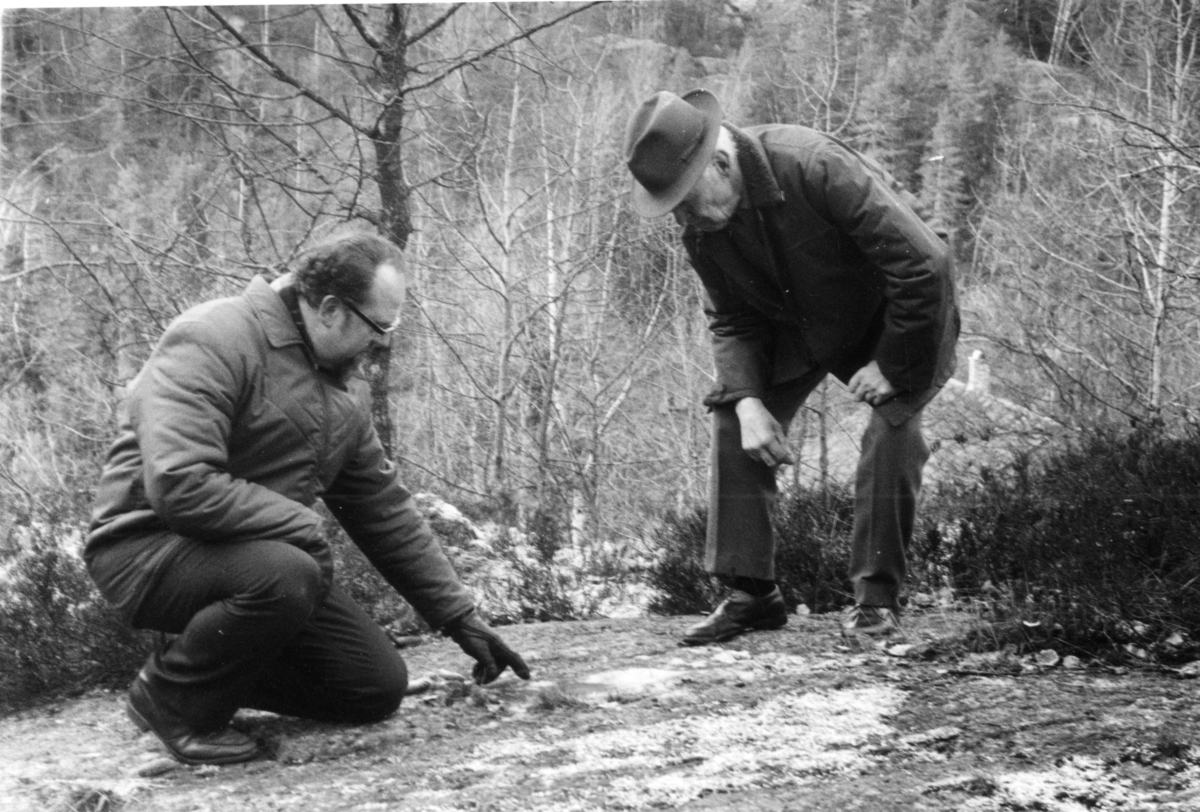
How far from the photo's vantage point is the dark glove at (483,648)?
3178 millimetres

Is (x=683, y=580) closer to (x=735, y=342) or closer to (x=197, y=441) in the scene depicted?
(x=735, y=342)

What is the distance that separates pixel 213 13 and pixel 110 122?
21.4 inches

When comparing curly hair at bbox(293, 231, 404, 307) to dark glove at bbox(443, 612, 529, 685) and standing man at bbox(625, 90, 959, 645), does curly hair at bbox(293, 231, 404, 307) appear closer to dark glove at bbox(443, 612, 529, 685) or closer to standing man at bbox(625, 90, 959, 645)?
standing man at bbox(625, 90, 959, 645)

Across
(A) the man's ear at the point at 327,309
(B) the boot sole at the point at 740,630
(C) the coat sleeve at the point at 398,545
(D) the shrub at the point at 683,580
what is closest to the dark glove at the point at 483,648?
(C) the coat sleeve at the point at 398,545

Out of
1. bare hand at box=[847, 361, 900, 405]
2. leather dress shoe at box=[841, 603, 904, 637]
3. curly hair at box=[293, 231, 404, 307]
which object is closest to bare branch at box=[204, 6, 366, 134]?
curly hair at box=[293, 231, 404, 307]

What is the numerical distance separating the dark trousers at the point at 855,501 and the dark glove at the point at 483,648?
0.74 m

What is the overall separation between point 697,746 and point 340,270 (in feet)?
4.60

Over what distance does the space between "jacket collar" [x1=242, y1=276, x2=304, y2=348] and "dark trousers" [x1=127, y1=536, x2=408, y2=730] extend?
0.49 metres

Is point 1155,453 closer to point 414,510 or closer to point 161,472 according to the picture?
point 414,510

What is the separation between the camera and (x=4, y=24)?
3.46 meters

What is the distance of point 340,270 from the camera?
2.82 meters

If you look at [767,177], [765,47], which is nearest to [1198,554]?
[767,177]

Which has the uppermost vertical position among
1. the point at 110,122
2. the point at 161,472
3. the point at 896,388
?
the point at 110,122

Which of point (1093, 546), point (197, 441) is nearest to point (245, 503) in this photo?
point (197, 441)
